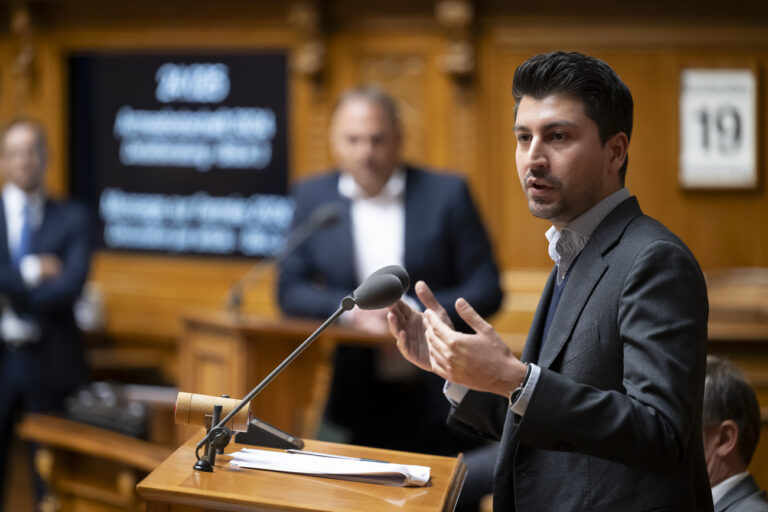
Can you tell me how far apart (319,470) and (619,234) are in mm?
623

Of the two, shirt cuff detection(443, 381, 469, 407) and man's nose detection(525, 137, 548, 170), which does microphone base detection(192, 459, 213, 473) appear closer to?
shirt cuff detection(443, 381, 469, 407)

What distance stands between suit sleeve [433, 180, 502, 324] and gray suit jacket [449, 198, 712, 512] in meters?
1.67

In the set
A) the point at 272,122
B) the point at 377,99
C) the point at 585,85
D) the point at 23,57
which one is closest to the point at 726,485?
the point at 585,85

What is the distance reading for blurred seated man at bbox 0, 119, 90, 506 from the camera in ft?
13.6

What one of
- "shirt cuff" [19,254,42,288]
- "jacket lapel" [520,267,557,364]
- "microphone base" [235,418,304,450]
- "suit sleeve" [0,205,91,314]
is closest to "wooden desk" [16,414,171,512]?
"suit sleeve" [0,205,91,314]

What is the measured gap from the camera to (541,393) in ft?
4.51

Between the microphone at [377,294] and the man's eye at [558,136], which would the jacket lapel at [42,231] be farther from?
the man's eye at [558,136]

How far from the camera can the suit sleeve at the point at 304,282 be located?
11.0 ft

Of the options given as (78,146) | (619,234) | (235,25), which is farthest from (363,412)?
(78,146)

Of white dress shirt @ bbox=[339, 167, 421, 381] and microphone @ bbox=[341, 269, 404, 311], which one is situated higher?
white dress shirt @ bbox=[339, 167, 421, 381]

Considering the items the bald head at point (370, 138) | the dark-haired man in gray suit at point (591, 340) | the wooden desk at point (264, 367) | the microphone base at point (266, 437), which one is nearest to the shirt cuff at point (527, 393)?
the dark-haired man in gray suit at point (591, 340)

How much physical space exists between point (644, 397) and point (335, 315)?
53 centimetres

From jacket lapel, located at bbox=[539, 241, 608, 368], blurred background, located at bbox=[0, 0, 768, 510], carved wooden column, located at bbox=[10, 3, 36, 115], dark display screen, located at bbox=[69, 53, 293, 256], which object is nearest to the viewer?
jacket lapel, located at bbox=[539, 241, 608, 368]

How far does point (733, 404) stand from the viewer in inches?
76.3
